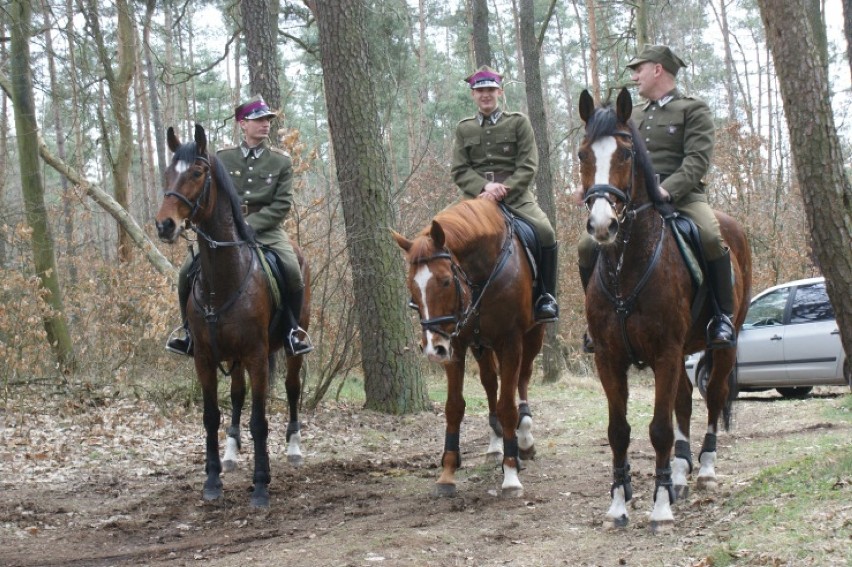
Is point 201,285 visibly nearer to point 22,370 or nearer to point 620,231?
point 620,231

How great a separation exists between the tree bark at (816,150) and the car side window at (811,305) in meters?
8.92

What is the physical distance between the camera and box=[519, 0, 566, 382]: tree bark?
1823cm

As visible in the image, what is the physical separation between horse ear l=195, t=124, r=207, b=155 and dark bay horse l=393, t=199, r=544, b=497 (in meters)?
1.77

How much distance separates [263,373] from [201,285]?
90 cm

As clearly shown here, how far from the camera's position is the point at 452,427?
24.2ft

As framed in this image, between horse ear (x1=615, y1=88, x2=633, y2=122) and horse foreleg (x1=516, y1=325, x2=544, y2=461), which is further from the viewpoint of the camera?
horse foreleg (x1=516, y1=325, x2=544, y2=461)

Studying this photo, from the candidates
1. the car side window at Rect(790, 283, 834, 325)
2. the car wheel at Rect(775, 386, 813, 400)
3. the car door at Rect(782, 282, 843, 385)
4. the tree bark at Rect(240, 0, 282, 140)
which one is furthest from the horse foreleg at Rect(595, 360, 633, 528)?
the car wheel at Rect(775, 386, 813, 400)

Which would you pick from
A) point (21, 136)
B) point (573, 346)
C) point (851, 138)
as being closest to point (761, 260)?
point (573, 346)

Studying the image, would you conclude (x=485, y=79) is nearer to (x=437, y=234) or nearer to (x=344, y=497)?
(x=437, y=234)

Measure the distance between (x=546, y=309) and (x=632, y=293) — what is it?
216 cm

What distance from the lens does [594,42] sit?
24891 mm

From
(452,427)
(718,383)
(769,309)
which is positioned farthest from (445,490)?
(769,309)

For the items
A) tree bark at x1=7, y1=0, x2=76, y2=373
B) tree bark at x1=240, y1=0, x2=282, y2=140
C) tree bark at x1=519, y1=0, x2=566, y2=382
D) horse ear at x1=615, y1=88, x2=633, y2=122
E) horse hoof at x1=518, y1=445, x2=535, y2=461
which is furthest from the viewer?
tree bark at x1=519, y1=0, x2=566, y2=382

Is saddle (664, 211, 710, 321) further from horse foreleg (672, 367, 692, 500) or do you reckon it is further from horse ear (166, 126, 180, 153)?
horse ear (166, 126, 180, 153)
